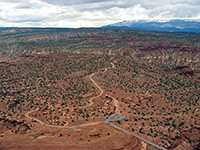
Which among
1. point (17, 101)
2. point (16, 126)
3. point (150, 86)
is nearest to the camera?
point (16, 126)

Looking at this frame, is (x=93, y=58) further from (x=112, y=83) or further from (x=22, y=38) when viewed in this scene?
(x=22, y=38)

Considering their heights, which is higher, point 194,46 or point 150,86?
point 194,46

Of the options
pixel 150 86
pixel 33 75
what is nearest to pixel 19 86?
pixel 33 75

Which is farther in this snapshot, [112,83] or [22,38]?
[22,38]

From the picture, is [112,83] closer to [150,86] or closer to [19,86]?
[150,86]

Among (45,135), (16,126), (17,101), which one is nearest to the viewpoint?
(45,135)

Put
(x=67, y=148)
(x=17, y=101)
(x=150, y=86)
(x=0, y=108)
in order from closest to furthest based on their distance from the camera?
1. (x=67, y=148)
2. (x=0, y=108)
3. (x=17, y=101)
4. (x=150, y=86)

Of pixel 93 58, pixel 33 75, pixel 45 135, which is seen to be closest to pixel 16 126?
pixel 45 135

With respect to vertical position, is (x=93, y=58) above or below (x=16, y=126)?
above

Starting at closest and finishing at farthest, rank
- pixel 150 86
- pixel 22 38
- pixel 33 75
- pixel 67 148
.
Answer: pixel 67 148 < pixel 150 86 < pixel 33 75 < pixel 22 38
